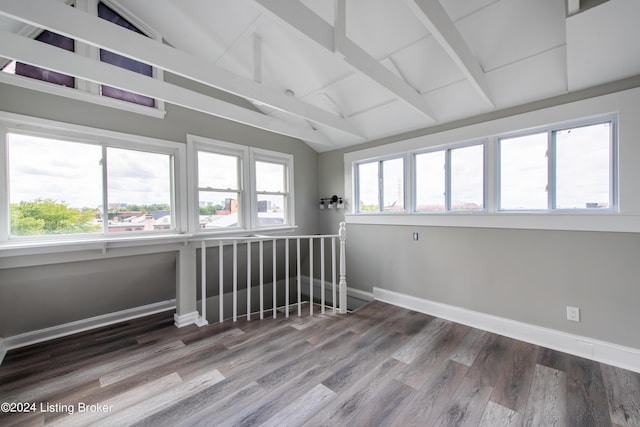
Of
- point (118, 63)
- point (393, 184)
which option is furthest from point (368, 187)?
point (118, 63)

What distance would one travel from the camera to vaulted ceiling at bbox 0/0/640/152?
5.48ft

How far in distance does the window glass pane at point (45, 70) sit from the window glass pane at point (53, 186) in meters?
0.52

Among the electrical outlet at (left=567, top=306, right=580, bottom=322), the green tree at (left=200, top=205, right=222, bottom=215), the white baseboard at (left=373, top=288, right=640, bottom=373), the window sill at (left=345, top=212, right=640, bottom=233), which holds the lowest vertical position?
the white baseboard at (left=373, top=288, right=640, bottom=373)

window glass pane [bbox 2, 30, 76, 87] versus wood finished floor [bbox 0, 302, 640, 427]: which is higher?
window glass pane [bbox 2, 30, 76, 87]

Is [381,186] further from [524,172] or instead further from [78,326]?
[78,326]

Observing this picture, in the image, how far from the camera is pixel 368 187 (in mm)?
3953

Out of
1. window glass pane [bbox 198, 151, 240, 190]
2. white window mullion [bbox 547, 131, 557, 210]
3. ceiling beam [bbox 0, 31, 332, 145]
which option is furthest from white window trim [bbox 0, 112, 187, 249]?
white window mullion [bbox 547, 131, 557, 210]

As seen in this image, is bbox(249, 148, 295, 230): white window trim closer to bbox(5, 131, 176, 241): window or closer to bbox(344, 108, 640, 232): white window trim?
bbox(5, 131, 176, 241): window

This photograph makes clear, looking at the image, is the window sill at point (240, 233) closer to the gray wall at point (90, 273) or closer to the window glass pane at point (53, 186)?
the gray wall at point (90, 273)

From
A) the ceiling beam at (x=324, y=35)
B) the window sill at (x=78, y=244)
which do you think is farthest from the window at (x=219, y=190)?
the ceiling beam at (x=324, y=35)

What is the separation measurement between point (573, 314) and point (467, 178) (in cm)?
157

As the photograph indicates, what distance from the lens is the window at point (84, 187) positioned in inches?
86.5

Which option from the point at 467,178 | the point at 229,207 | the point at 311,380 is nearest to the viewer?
the point at 311,380

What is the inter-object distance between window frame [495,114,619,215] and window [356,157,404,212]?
1110 millimetres
